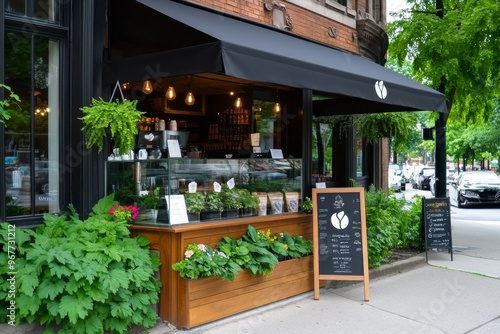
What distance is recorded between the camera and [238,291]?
5770mm

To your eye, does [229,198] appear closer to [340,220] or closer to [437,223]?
[340,220]

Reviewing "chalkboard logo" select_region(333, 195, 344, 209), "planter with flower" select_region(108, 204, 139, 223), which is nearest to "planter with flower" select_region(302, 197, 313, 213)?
"chalkboard logo" select_region(333, 195, 344, 209)

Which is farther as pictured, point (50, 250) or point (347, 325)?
point (347, 325)

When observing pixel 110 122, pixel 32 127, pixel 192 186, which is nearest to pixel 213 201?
pixel 192 186

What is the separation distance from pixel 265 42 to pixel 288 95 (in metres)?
3.45

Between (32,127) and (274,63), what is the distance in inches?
103

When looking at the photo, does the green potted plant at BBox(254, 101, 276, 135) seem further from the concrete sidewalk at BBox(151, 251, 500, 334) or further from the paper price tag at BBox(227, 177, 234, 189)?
the paper price tag at BBox(227, 177, 234, 189)

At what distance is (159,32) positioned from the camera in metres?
6.10

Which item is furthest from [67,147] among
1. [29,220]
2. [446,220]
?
[446,220]

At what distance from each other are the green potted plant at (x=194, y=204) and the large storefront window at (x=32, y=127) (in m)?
1.42

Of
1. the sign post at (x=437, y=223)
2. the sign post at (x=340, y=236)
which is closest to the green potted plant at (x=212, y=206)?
the sign post at (x=340, y=236)

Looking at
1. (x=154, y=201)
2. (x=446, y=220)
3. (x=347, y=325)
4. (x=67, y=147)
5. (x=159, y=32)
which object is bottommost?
(x=347, y=325)

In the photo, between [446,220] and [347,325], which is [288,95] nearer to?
[446,220]

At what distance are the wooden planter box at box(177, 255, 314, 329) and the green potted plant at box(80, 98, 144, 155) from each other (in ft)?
5.43
